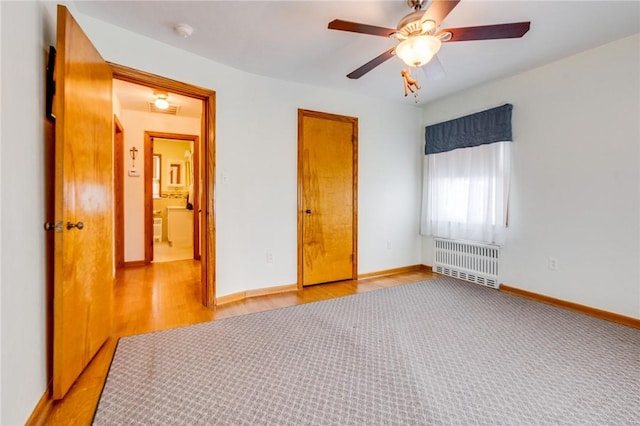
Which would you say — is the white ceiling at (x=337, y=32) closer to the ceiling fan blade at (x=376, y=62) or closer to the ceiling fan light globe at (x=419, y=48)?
the ceiling fan blade at (x=376, y=62)

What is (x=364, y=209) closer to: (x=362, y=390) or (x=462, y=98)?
(x=462, y=98)

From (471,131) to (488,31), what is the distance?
2.12m

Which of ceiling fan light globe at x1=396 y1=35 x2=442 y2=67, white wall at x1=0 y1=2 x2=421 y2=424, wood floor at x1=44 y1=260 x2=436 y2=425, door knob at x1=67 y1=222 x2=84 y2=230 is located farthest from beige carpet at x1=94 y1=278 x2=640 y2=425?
ceiling fan light globe at x1=396 y1=35 x2=442 y2=67

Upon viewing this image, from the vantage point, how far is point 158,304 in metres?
2.87

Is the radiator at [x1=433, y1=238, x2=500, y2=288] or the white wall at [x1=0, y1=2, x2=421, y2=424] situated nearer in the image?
the white wall at [x1=0, y1=2, x2=421, y2=424]

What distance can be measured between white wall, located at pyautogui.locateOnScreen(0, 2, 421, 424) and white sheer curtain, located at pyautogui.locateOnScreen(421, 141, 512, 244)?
0.34 m

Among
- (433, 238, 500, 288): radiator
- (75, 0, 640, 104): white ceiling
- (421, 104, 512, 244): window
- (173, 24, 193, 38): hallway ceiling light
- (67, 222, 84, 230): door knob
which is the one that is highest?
(75, 0, 640, 104): white ceiling

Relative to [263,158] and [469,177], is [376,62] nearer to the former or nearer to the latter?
[263,158]

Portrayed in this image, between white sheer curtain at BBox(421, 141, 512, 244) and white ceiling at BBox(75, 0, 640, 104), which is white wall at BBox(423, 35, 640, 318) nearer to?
white sheer curtain at BBox(421, 141, 512, 244)

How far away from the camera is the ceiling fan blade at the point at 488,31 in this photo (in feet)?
5.33

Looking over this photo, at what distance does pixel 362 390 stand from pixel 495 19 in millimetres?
2719

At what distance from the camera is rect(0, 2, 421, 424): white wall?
47.8 inches

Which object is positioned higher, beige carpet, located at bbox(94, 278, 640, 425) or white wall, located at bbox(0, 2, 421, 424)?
white wall, located at bbox(0, 2, 421, 424)

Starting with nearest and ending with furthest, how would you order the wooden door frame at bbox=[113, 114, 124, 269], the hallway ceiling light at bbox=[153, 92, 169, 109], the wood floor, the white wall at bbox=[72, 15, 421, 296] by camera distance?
1. the wood floor
2. the white wall at bbox=[72, 15, 421, 296]
3. the hallway ceiling light at bbox=[153, 92, 169, 109]
4. the wooden door frame at bbox=[113, 114, 124, 269]
